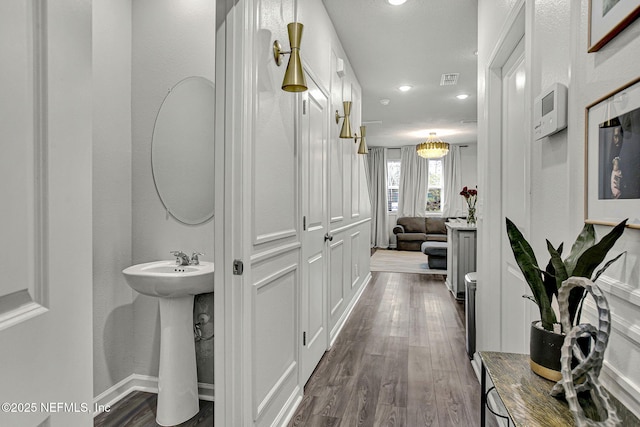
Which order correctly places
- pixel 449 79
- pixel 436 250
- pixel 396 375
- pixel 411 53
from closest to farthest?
pixel 396 375
pixel 411 53
pixel 449 79
pixel 436 250

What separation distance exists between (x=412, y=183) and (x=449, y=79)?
5416 millimetres

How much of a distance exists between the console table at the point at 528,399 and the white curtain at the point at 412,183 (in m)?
9.03

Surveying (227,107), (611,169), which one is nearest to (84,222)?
(227,107)

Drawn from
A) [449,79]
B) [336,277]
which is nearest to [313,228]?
[336,277]

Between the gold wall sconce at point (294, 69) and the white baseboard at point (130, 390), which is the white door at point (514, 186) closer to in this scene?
the gold wall sconce at point (294, 69)

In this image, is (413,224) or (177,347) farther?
(413,224)

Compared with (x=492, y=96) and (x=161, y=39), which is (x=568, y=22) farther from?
(x=161, y=39)

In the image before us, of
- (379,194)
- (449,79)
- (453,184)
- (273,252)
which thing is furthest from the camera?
Answer: (379,194)

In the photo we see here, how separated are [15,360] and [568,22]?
156 centimetres

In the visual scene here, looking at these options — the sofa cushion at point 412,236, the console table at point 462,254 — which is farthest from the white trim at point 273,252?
the sofa cushion at point 412,236

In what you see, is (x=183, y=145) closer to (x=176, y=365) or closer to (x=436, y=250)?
(x=176, y=365)

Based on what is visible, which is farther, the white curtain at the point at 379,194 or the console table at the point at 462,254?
the white curtain at the point at 379,194

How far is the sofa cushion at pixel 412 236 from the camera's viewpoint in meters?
9.23

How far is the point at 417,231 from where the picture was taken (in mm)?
9586
